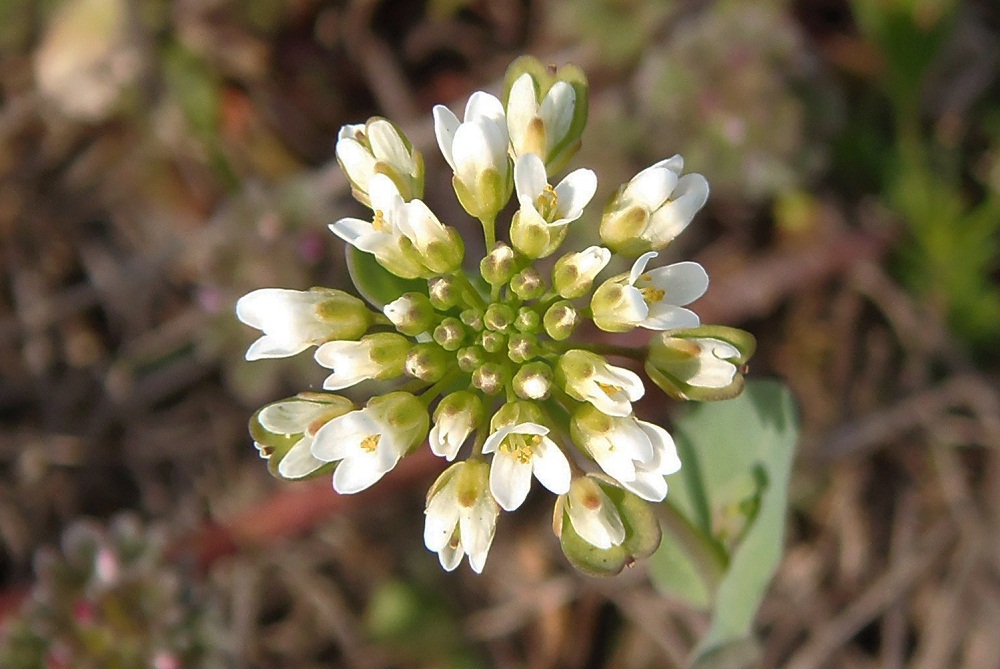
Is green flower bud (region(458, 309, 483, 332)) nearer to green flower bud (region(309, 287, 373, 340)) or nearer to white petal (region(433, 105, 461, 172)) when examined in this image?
green flower bud (region(309, 287, 373, 340))

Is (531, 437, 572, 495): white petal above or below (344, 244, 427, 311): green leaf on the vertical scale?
below

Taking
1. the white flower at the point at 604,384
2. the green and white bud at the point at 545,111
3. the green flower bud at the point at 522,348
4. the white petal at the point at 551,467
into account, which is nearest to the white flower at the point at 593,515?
the white petal at the point at 551,467

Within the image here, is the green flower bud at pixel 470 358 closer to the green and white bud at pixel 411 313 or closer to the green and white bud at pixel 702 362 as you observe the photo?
the green and white bud at pixel 411 313

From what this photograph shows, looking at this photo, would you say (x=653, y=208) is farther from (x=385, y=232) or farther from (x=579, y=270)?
(x=385, y=232)

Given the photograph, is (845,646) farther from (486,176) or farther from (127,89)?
(127,89)

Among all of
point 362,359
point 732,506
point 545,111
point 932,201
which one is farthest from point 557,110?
point 932,201

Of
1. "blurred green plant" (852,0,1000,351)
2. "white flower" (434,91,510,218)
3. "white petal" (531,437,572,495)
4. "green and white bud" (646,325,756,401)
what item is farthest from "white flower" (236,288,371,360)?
"blurred green plant" (852,0,1000,351)

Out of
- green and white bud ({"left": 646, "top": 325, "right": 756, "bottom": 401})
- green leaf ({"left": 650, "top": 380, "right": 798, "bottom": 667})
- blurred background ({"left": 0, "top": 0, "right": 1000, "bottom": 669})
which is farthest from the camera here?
blurred background ({"left": 0, "top": 0, "right": 1000, "bottom": 669})

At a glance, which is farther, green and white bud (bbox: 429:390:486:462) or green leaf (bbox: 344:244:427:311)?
green leaf (bbox: 344:244:427:311)
